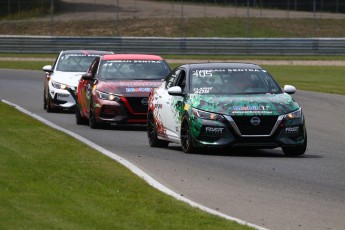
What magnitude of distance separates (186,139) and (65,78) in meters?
10.3

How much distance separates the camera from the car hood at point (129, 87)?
814 inches

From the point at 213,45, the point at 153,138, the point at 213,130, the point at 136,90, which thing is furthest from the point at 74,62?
the point at 213,45

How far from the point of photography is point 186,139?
16.1 meters

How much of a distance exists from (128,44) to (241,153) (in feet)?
111

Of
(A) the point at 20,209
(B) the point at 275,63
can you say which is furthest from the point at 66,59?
(B) the point at 275,63

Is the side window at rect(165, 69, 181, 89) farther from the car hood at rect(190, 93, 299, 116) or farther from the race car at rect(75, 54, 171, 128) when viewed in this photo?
the race car at rect(75, 54, 171, 128)

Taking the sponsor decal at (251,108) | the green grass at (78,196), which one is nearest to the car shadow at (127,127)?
the green grass at (78,196)

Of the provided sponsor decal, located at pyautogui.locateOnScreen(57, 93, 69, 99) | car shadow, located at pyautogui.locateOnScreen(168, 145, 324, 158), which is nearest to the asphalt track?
car shadow, located at pyautogui.locateOnScreen(168, 145, 324, 158)

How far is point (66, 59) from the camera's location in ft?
88.2

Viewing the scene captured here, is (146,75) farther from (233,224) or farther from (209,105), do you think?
(233,224)

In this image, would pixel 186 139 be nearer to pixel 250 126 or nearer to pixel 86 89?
pixel 250 126

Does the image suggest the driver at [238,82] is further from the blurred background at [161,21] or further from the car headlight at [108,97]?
the blurred background at [161,21]

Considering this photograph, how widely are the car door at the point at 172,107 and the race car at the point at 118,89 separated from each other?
10.5 ft

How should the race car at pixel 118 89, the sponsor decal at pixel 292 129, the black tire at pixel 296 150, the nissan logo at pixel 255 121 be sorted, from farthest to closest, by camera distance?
the race car at pixel 118 89
the black tire at pixel 296 150
the sponsor decal at pixel 292 129
the nissan logo at pixel 255 121
